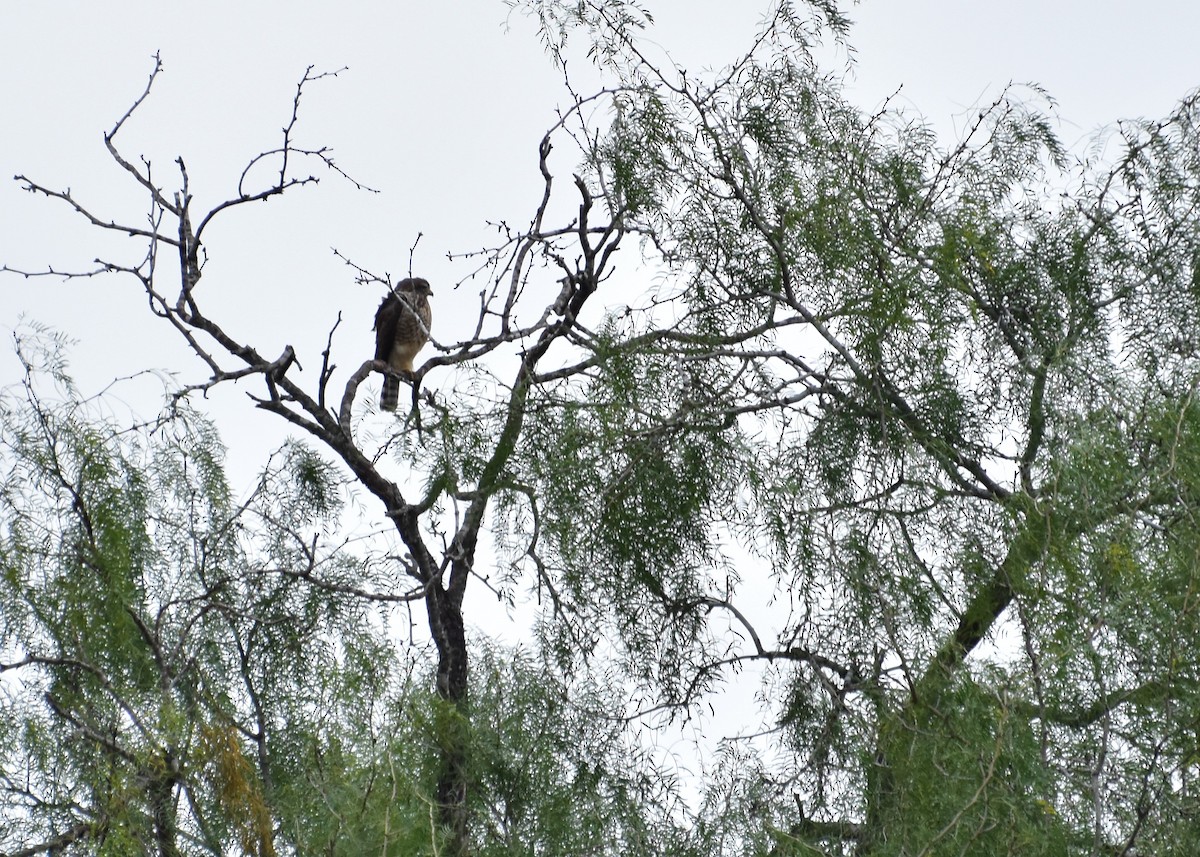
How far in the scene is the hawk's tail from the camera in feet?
24.5

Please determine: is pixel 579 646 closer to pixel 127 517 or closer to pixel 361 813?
pixel 127 517

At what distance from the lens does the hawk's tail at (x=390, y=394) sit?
747cm

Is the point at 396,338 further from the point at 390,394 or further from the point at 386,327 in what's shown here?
the point at 390,394

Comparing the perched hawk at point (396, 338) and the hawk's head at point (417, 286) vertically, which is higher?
the hawk's head at point (417, 286)

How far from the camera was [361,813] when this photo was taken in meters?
3.77

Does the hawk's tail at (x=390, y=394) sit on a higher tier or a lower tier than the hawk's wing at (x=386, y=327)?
lower

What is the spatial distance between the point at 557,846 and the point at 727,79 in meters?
3.28

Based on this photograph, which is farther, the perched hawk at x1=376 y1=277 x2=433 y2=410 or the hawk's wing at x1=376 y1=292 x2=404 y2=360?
the hawk's wing at x1=376 y1=292 x2=404 y2=360

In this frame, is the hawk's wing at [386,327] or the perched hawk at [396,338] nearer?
the perched hawk at [396,338]

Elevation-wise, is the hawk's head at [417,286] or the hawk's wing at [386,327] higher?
the hawk's head at [417,286]

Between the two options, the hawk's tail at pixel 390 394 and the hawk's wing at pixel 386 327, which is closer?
the hawk's tail at pixel 390 394

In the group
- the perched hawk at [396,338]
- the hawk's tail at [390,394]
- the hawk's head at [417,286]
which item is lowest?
the hawk's tail at [390,394]

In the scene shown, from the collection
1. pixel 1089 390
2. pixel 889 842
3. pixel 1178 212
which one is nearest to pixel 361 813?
pixel 889 842

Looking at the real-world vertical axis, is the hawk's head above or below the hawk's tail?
above
